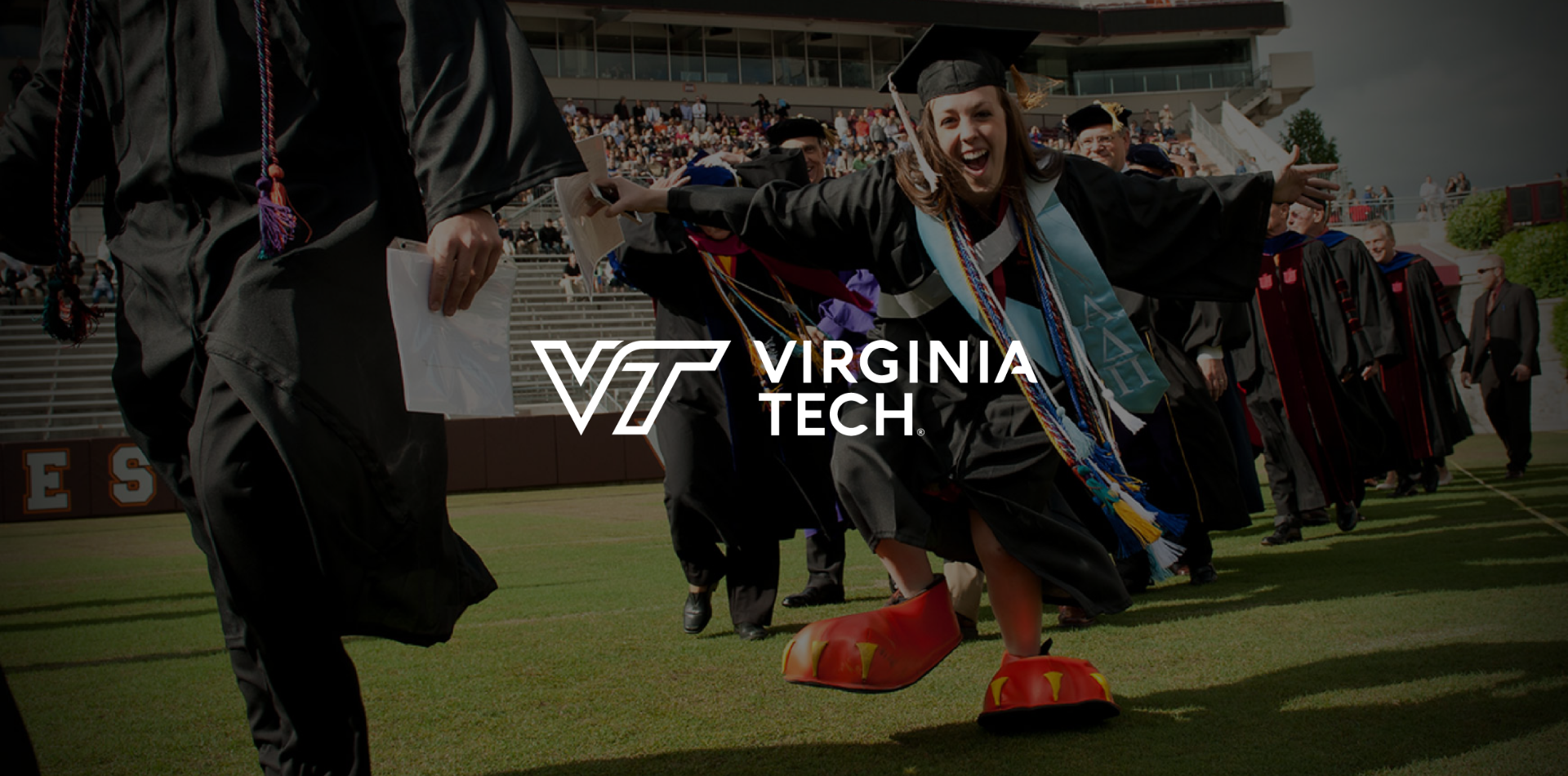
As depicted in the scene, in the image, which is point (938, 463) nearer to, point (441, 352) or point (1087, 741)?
point (1087, 741)

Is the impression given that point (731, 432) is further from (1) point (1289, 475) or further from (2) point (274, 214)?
(1) point (1289, 475)

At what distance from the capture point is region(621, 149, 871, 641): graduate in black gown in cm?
498

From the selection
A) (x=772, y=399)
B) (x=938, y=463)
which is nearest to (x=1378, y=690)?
(x=938, y=463)

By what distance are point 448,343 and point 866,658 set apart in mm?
1373

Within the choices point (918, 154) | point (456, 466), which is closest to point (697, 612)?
point (918, 154)

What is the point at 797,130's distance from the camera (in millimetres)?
5805

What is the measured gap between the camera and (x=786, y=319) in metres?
5.18

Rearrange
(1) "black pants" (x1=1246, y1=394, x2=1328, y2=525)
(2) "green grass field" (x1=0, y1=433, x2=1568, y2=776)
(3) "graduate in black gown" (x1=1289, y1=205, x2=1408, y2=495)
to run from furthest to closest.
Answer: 1. (3) "graduate in black gown" (x1=1289, y1=205, x2=1408, y2=495)
2. (1) "black pants" (x1=1246, y1=394, x2=1328, y2=525)
3. (2) "green grass field" (x1=0, y1=433, x2=1568, y2=776)

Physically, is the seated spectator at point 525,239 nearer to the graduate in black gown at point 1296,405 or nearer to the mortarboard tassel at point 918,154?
the graduate in black gown at point 1296,405

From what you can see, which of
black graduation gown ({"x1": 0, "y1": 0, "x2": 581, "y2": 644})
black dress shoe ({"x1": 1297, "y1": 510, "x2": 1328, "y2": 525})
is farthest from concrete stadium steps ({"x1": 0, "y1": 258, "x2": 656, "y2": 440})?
black graduation gown ({"x1": 0, "y1": 0, "x2": 581, "y2": 644})

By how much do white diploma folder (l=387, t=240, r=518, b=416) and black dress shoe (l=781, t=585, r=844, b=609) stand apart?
3.57 m

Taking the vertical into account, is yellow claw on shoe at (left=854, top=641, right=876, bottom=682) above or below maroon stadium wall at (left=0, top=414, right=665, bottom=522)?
above

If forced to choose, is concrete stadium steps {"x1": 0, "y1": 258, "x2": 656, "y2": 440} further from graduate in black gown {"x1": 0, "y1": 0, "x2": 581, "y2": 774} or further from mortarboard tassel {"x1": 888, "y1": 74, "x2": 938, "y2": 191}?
graduate in black gown {"x1": 0, "y1": 0, "x2": 581, "y2": 774}

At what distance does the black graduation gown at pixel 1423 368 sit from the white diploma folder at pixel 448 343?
28.3 ft
